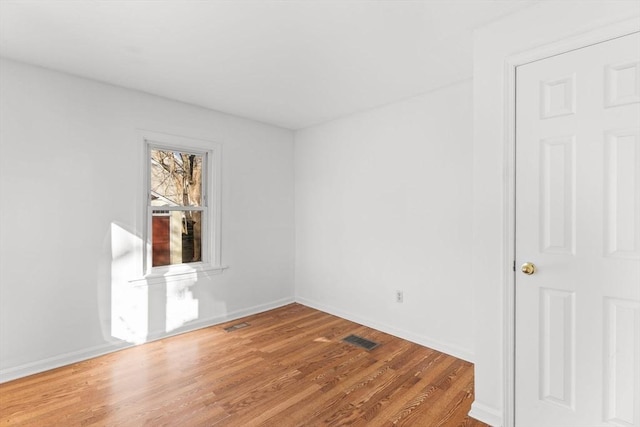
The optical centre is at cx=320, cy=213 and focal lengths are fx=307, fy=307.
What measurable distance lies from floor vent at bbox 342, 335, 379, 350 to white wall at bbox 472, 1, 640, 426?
116 centimetres

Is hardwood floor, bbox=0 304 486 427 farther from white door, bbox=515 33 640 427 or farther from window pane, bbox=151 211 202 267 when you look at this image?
window pane, bbox=151 211 202 267

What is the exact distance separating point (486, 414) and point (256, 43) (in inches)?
117

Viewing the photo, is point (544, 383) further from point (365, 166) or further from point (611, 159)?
point (365, 166)

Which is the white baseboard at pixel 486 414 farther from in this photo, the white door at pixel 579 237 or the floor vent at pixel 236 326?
the floor vent at pixel 236 326

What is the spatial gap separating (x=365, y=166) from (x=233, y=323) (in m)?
2.46

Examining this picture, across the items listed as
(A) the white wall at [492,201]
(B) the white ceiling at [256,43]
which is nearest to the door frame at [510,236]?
(A) the white wall at [492,201]

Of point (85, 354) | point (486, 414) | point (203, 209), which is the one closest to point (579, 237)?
point (486, 414)

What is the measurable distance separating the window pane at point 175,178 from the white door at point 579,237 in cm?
326

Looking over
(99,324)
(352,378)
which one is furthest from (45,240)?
(352,378)

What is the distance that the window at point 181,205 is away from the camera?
131 inches

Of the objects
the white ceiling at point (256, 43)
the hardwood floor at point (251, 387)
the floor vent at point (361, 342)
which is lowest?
the hardwood floor at point (251, 387)

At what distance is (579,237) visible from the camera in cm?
166

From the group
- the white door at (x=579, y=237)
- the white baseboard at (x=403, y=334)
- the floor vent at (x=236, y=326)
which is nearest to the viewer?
the white door at (x=579, y=237)

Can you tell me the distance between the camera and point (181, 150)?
11.6 feet
